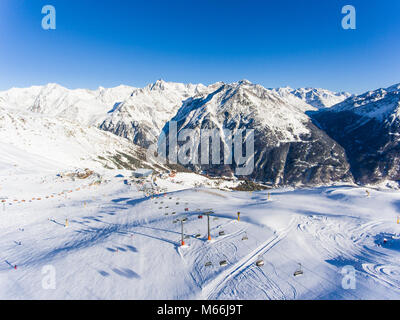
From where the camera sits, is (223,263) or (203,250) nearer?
(223,263)

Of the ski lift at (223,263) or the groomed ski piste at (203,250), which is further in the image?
the ski lift at (223,263)

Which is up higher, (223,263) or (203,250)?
(223,263)

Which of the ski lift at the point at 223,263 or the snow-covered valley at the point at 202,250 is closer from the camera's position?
the snow-covered valley at the point at 202,250

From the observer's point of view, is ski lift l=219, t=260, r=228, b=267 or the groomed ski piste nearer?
the groomed ski piste

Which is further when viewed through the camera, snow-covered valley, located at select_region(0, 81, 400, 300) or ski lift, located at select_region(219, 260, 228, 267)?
ski lift, located at select_region(219, 260, 228, 267)

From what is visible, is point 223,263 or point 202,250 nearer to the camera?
point 223,263

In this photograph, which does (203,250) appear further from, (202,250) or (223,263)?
(223,263)

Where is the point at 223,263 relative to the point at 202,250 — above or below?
above

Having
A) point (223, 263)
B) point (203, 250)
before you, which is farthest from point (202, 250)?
point (223, 263)
